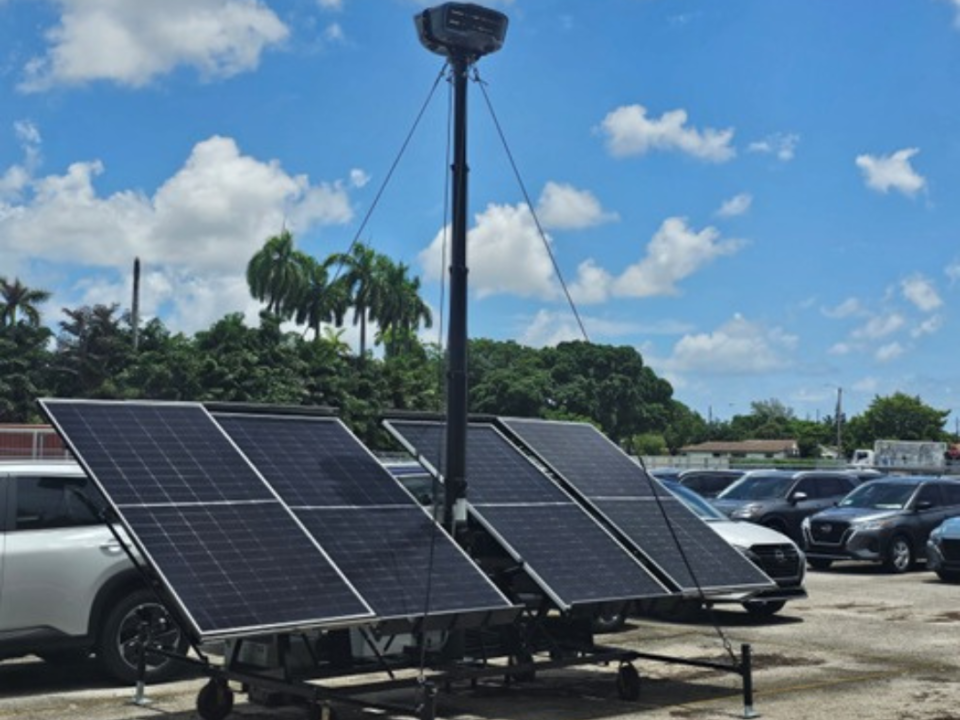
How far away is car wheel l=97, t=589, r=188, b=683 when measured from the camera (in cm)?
1052

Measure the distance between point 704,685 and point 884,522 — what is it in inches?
497

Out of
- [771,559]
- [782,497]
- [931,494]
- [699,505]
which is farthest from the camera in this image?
[782,497]

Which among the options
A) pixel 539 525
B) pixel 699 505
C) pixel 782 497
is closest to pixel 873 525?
pixel 782 497

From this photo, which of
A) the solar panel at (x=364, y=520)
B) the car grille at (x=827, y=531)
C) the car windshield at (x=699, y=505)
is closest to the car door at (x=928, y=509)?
the car grille at (x=827, y=531)

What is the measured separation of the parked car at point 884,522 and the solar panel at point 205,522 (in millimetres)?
15555

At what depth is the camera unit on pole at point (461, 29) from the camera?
9680 mm

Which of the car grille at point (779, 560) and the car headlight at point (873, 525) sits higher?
the car headlight at point (873, 525)

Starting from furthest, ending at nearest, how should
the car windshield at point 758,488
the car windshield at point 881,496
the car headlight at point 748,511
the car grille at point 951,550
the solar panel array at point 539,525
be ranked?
the car windshield at point 758,488, the car windshield at point 881,496, the car headlight at point 748,511, the car grille at point 951,550, the solar panel array at point 539,525

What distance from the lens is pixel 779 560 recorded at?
15570mm

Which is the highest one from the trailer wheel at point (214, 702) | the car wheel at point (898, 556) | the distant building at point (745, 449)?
the distant building at point (745, 449)

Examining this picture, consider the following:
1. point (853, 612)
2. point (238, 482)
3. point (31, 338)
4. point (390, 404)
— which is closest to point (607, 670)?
point (238, 482)

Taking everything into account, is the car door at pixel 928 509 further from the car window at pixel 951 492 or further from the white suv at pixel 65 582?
the white suv at pixel 65 582

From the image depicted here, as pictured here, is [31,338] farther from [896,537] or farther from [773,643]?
[773,643]

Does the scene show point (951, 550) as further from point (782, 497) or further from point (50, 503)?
point (50, 503)
